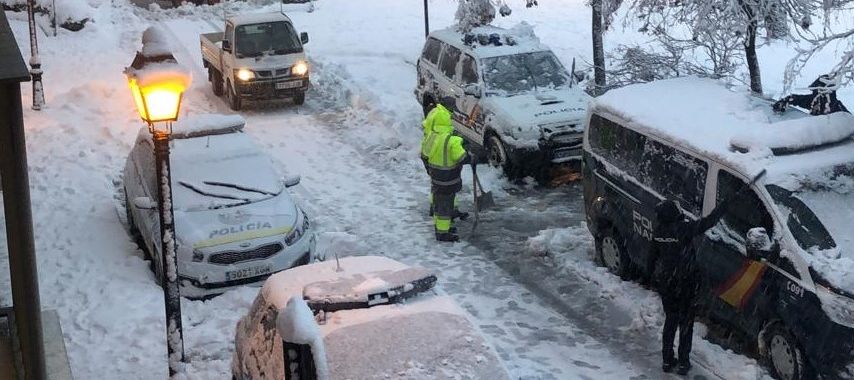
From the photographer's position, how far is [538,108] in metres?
15.2

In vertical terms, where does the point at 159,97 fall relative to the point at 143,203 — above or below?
above

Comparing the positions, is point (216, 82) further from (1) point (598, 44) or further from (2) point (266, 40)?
(1) point (598, 44)

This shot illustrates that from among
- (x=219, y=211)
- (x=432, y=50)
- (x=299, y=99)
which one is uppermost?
(x=432, y=50)

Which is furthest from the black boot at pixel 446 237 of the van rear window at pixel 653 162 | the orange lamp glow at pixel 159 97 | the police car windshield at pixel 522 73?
the orange lamp glow at pixel 159 97

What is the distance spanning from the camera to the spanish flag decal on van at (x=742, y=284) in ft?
29.2

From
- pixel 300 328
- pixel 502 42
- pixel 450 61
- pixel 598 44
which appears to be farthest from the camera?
pixel 598 44

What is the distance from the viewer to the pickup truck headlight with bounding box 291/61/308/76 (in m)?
20.2

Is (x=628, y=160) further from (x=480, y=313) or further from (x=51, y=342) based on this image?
(x=51, y=342)

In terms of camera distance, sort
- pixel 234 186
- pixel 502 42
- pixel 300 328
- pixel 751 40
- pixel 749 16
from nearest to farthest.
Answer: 1. pixel 300 328
2. pixel 234 186
3. pixel 749 16
4. pixel 751 40
5. pixel 502 42

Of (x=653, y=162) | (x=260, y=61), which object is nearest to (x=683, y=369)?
(x=653, y=162)

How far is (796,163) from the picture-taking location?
905 cm

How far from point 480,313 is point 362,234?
9.57 ft

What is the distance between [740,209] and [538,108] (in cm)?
625

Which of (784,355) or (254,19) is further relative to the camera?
(254,19)
